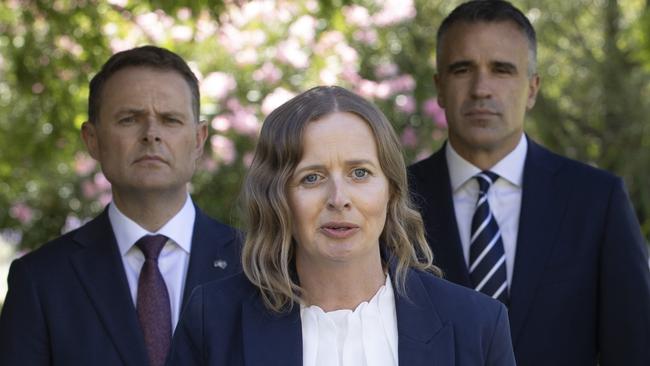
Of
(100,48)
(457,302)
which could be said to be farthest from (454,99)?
(100,48)

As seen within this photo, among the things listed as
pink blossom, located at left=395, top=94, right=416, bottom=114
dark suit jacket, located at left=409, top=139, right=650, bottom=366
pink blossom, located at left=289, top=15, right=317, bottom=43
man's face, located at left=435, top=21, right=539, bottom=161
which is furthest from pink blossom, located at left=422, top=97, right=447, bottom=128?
dark suit jacket, located at left=409, top=139, right=650, bottom=366

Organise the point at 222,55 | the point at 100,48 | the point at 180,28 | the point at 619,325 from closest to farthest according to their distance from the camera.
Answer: the point at 619,325
the point at 100,48
the point at 180,28
the point at 222,55

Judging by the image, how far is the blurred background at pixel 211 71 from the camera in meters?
6.51

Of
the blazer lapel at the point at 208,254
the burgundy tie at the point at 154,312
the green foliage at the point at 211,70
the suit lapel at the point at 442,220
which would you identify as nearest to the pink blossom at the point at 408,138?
the green foliage at the point at 211,70

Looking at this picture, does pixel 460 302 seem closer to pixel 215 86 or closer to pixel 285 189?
pixel 285 189

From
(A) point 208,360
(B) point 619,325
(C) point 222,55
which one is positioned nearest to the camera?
(A) point 208,360

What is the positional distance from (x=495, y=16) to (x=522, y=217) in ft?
2.49

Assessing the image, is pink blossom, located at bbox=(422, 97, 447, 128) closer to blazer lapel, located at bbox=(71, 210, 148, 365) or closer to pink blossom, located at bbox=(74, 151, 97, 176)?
pink blossom, located at bbox=(74, 151, 97, 176)

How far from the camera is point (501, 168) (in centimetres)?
408

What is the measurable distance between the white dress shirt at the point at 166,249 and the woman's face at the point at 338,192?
1.10m

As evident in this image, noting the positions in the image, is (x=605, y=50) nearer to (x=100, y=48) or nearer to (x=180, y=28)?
(x=180, y=28)

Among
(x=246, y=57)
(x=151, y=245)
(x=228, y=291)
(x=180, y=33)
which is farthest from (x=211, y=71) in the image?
(x=228, y=291)

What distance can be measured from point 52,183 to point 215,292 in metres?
5.64

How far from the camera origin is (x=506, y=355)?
2.82 meters
